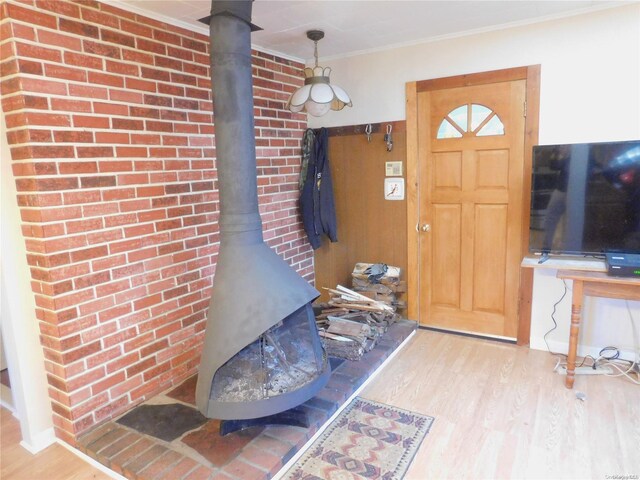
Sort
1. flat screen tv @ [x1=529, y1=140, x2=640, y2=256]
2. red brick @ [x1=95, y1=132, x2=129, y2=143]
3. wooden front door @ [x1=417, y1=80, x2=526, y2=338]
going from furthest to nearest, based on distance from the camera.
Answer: wooden front door @ [x1=417, y1=80, x2=526, y2=338]
flat screen tv @ [x1=529, y1=140, x2=640, y2=256]
red brick @ [x1=95, y1=132, x2=129, y2=143]

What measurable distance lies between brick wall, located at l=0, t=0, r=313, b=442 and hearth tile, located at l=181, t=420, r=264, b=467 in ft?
1.73

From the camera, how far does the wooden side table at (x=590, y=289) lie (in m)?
2.29

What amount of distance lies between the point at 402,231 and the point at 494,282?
809 millimetres

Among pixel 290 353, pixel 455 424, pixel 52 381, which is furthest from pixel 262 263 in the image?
pixel 455 424

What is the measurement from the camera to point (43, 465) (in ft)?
6.50

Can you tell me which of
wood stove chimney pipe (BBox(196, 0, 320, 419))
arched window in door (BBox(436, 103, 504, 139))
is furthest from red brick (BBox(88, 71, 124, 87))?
arched window in door (BBox(436, 103, 504, 139))

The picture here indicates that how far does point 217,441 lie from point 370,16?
2.55 meters

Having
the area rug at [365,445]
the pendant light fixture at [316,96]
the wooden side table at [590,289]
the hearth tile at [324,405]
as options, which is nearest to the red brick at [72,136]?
the pendant light fixture at [316,96]

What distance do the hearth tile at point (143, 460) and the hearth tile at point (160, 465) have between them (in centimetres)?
2

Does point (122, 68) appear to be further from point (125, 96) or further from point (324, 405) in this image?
point (324, 405)

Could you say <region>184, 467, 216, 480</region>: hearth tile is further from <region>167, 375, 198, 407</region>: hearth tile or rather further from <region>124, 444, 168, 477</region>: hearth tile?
<region>167, 375, 198, 407</region>: hearth tile

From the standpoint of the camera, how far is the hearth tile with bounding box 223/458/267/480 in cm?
174

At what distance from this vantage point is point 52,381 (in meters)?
2.05

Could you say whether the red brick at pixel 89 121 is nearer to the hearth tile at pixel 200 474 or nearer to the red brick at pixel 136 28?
the red brick at pixel 136 28
